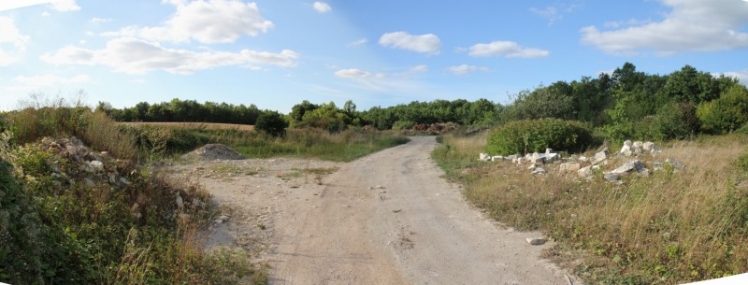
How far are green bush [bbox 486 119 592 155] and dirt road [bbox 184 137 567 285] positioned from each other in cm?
463

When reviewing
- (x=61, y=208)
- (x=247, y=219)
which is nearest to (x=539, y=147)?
(x=247, y=219)

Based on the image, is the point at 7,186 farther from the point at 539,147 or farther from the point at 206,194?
the point at 539,147

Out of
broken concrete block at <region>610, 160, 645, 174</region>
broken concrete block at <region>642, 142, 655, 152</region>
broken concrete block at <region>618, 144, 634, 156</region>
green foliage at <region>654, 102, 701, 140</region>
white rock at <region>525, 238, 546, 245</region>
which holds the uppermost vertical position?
green foliage at <region>654, 102, 701, 140</region>

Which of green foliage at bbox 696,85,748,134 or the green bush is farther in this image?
green foliage at bbox 696,85,748,134

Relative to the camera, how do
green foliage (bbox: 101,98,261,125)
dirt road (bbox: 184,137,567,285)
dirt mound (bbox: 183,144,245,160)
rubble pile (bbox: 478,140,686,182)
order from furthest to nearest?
green foliage (bbox: 101,98,261,125), dirt mound (bbox: 183,144,245,160), rubble pile (bbox: 478,140,686,182), dirt road (bbox: 184,137,567,285)

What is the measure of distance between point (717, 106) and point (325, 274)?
55.1ft

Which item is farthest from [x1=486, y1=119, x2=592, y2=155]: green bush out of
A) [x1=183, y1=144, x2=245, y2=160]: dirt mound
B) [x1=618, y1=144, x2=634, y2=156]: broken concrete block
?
[x1=183, y1=144, x2=245, y2=160]: dirt mound

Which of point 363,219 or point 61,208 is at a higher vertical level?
point 61,208

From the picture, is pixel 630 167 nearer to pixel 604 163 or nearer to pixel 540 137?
pixel 604 163

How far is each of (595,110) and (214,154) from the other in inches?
831

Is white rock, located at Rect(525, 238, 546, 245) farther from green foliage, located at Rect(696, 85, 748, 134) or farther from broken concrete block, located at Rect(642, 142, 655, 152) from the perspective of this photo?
green foliage, located at Rect(696, 85, 748, 134)

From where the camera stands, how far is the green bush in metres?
14.8

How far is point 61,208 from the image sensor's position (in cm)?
546

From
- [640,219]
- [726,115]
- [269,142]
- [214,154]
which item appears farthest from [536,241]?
[269,142]
